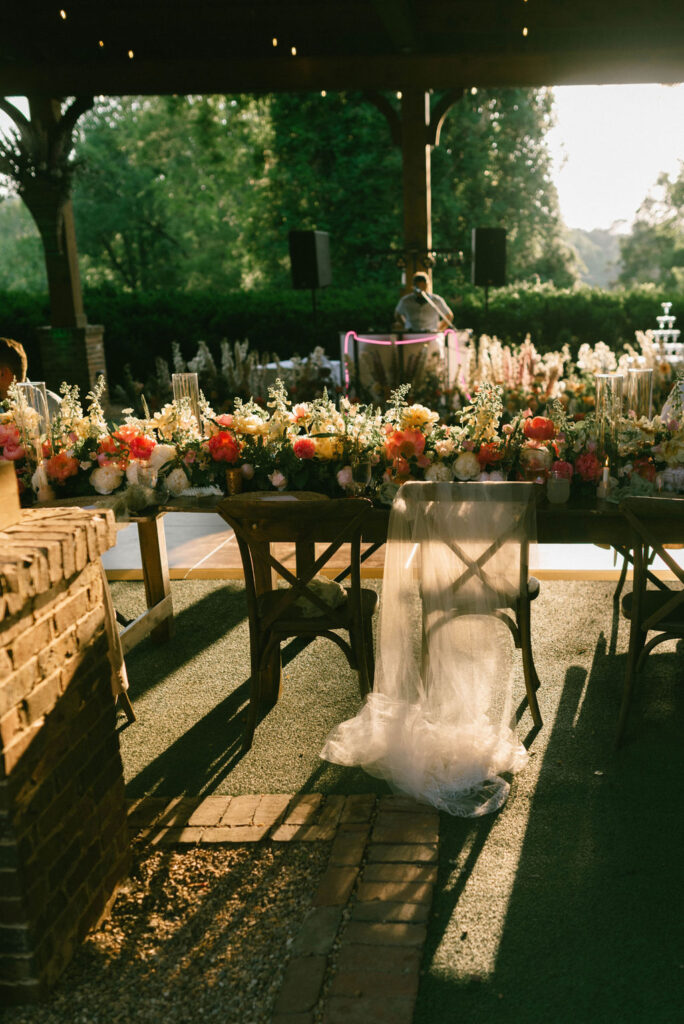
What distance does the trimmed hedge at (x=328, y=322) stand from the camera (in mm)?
13070

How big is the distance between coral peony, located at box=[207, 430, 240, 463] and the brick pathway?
1.35 metres

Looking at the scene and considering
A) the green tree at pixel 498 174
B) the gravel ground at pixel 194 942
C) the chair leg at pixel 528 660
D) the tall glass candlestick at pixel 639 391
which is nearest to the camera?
the gravel ground at pixel 194 942

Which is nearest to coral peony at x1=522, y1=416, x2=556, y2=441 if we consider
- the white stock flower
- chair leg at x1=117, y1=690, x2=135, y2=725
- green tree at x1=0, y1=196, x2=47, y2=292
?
the white stock flower

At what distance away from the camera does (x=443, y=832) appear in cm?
274

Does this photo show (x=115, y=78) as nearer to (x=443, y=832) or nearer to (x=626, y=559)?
(x=626, y=559)

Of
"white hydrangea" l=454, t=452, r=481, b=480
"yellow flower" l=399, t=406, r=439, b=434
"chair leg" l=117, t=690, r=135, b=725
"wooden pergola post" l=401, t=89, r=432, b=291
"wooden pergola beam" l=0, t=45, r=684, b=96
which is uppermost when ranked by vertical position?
"wooden pergola beam" l=0, t=45, r=684, b=96

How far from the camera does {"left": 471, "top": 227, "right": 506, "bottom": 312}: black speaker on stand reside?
10586 millimetres

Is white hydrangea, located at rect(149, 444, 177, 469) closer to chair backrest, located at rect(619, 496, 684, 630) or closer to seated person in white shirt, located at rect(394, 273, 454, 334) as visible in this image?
chair backrest, located at rect(619, 496, 684, 630)

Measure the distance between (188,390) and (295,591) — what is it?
1.25 metres

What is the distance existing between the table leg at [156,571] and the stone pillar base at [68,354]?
20.0ft

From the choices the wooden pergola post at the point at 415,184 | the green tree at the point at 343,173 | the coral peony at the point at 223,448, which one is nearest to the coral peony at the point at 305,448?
the coral peony at the point at 223,448

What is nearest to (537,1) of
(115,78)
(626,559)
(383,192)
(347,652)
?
(115,78)

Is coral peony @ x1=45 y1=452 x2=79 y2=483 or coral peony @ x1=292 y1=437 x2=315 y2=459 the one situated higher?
coral peony @ x1=292 y1=437 x2=315 y2=459

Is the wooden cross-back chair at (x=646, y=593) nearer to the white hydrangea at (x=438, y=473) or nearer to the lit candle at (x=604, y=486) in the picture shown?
the lit candle at (x=604, y=486)
